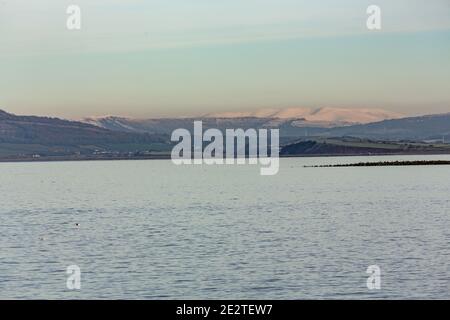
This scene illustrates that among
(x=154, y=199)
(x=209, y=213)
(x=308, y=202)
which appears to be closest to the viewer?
(x=209, y=213)

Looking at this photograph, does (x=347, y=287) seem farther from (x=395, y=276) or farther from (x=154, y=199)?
(x=154, y=199)

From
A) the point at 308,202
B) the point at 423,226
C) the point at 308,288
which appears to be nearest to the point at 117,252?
the point at 308,288

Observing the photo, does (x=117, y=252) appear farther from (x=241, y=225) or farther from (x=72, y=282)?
(x=241, y=225)

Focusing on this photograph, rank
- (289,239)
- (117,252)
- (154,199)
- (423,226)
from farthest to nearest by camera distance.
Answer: (154,199) → (423,226) → (289,239) → (117,252)

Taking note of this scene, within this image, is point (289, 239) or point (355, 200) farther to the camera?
point (355, 200)

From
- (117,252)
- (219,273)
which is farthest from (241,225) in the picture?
(219,273)

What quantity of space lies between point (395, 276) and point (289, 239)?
47.7 feet

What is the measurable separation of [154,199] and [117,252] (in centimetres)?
4872
